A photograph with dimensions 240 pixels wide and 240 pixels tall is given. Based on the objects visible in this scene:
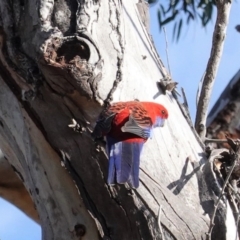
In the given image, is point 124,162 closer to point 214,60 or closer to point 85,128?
point 85,128

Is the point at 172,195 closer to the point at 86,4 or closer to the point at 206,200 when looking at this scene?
the point at 206,200

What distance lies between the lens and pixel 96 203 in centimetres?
181

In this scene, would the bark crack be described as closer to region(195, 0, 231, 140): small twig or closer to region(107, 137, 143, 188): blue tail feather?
region(107, 137, 143, 188): blue tail feather

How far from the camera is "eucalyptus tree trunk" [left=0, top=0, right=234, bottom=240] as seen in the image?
69.9 inches

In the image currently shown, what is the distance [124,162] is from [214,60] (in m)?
0.65

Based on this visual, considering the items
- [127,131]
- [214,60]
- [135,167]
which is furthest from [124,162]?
[214,60]

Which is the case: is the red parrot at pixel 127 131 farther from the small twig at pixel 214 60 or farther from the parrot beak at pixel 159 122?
the small twig at pixel 214 60

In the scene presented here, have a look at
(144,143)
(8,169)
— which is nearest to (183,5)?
(8,169)

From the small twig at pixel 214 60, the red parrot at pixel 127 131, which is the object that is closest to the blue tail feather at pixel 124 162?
the red parrot at pixel 127 131

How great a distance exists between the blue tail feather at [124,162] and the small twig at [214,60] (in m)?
0.43

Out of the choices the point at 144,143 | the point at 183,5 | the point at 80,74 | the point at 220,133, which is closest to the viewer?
the point at 80,74

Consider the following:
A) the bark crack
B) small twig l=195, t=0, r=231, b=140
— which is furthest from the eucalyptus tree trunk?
small twig l=195, t=0, r=231, b=140

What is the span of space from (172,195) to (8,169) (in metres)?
0.80

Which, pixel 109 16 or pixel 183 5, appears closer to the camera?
pixel 109 16
